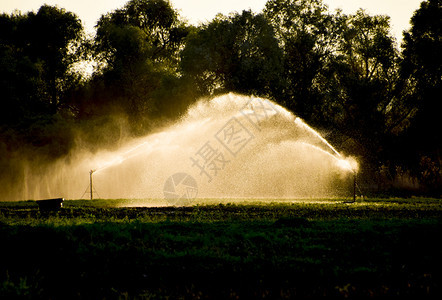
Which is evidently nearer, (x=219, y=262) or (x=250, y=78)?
(x=219, y=262)

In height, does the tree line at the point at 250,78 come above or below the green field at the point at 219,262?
above

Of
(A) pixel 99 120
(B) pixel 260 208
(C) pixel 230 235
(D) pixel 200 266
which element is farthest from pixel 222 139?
(D) pixel 200 266

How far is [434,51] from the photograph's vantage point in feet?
153

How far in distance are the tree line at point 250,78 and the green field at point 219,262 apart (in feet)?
100

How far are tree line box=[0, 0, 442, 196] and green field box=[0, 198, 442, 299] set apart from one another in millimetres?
30493

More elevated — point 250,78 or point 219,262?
point 250,78

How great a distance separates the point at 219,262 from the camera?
36.3ft

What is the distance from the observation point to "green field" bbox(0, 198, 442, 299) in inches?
379

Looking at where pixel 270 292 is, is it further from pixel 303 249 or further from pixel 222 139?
pixel 222 139

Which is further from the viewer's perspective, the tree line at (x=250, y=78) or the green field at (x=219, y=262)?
the tree line at (x=250, y=78)

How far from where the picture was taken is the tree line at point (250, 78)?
44344 mm

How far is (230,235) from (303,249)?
243 centimetres

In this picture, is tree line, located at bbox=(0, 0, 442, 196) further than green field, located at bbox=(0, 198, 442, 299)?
Yes

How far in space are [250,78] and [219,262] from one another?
33102 mm
